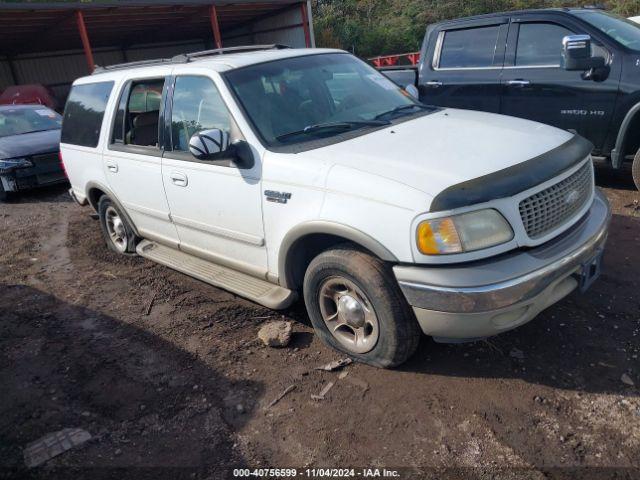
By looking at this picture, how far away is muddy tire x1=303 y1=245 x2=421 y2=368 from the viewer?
9.39ft

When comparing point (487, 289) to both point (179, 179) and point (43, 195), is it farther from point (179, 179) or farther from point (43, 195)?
point (43, 195)

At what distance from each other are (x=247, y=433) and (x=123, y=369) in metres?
1.22

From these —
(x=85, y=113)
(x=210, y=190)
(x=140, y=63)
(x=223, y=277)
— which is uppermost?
(x=140, y=63)

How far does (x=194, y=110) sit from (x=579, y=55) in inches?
149

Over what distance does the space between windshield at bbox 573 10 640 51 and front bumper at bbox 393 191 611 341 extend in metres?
3.70

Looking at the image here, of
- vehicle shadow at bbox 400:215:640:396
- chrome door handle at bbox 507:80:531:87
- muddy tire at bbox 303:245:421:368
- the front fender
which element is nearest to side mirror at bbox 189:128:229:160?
the front fender

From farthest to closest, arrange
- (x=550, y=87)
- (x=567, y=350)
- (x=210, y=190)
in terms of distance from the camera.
Answer: (x=550, y=87) < (x=210, y=190) < (x=567, y=350)

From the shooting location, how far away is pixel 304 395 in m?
3.10

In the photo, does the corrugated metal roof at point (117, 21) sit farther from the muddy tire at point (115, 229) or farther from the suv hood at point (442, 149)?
the suv hood at point (442, 149)

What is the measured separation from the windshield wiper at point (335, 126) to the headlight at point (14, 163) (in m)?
6.84

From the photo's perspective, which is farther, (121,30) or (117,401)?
(121,30)

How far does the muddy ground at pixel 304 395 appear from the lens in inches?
102

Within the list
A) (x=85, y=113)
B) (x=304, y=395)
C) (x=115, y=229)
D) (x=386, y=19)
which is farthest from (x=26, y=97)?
(x=386, y=19)

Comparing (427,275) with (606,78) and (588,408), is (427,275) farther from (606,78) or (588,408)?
(606,78)
